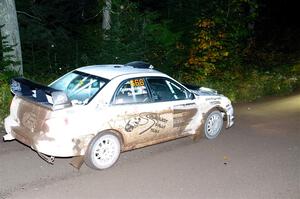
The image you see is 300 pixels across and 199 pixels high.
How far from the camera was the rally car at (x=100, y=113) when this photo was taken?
622 cm

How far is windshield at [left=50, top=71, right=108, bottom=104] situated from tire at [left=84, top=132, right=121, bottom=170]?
2.32 ft

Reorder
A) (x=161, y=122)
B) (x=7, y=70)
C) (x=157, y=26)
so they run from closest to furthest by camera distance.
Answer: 1. (x=161, y=122)
2. (x=7, y=70)
3. (x=157, y=26)

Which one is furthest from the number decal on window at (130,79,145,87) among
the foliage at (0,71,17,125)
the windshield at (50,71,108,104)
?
the foliage at (0,71,17,125)

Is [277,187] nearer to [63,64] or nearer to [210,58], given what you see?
[210,58]

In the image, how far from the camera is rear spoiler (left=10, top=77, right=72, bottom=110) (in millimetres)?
6152

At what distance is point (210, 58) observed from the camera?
1408cm

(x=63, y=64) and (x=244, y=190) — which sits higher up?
(x=63, y=64)

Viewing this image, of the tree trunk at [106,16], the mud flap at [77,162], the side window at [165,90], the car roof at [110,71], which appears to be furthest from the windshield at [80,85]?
the tree trunk at [106,16]

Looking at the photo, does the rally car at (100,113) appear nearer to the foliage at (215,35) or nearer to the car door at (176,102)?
the car door at (176,102)

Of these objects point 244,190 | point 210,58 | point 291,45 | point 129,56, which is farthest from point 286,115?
point 291,45

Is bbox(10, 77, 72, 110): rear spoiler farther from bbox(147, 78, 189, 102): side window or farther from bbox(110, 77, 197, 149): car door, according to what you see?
bbox(147, 78, 189, 102): side window

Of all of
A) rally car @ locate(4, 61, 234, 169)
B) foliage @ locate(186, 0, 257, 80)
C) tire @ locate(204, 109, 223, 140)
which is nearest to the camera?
rally car @ locate(4, 61, 234, 169)

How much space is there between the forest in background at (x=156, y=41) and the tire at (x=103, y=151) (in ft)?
15.4

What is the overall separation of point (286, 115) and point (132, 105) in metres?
6.47
